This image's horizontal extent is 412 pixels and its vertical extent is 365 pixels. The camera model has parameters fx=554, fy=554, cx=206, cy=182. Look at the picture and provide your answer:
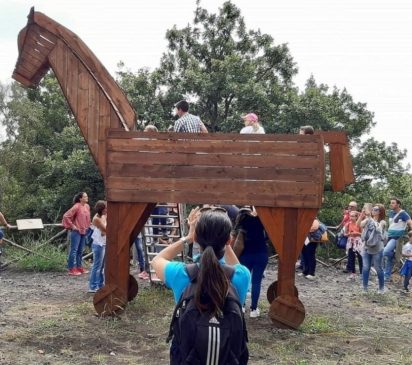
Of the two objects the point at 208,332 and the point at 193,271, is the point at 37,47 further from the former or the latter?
the point at 208,332

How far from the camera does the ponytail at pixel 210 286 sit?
7.88 ft

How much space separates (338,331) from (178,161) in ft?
9.64

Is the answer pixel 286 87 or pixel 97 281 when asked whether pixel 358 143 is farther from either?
pixel 97 281

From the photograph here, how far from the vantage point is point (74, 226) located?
1102 cm

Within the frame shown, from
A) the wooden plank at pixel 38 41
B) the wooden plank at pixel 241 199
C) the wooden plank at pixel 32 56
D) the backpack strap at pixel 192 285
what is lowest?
the backpack strap at pixel 192 285

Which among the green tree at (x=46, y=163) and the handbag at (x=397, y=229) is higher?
the green tree at (x=46, y=163)

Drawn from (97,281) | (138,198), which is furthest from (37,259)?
(138,198)

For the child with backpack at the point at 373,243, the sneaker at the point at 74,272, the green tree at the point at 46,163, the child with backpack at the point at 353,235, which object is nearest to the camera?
the child with backpack at the point at 373,243

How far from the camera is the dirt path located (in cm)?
571

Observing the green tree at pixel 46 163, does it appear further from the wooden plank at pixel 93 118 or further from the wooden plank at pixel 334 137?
the wooden plank at pixel 334 137

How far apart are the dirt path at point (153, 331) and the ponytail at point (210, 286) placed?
334 centimetres

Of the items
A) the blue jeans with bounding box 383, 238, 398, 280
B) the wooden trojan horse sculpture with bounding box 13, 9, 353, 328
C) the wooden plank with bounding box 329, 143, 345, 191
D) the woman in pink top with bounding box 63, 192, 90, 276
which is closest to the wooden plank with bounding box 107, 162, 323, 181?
the wooden trojan horse sculpture with bounding box 13, 9, 353, 328

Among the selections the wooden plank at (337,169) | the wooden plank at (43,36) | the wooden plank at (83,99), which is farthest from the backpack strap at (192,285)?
the wooden plank at (43,36)

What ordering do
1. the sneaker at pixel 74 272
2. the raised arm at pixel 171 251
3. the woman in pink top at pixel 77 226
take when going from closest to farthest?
1. the raised arm at pixel 171 251
2. the woman in pink top at pixel 77 226
3. the sneaker at pixel 74 272
